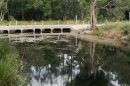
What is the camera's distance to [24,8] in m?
72.2

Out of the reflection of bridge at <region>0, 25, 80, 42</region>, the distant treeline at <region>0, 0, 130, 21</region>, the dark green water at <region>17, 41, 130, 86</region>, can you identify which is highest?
the distant treeline at <region>0, 0, 130, 21</region>

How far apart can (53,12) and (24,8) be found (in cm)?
642

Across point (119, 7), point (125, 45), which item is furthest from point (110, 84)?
point (119, 7)

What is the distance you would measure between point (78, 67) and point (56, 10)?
5251 centimetres

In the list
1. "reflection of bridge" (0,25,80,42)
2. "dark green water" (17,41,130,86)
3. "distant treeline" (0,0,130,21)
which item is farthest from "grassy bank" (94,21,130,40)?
"distant treeline" (0,0,130,21)

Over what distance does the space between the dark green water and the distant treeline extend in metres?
39.1

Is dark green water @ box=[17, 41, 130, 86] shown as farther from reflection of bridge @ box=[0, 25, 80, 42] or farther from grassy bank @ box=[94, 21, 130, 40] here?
reflection of bridge @ box=[0, 25, 80, 42]

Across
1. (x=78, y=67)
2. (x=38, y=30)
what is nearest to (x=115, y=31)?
(x=38, y=30)

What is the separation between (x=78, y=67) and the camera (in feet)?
73.5

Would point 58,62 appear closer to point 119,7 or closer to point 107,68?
point 107,68

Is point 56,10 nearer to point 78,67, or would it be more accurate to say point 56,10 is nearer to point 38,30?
point 38,30

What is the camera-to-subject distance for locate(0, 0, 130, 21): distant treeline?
228 feet

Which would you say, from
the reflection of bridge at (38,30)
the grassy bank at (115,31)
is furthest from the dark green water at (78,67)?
the reflection of bridge at (38,30)

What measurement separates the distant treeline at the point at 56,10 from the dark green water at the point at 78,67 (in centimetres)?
3911
